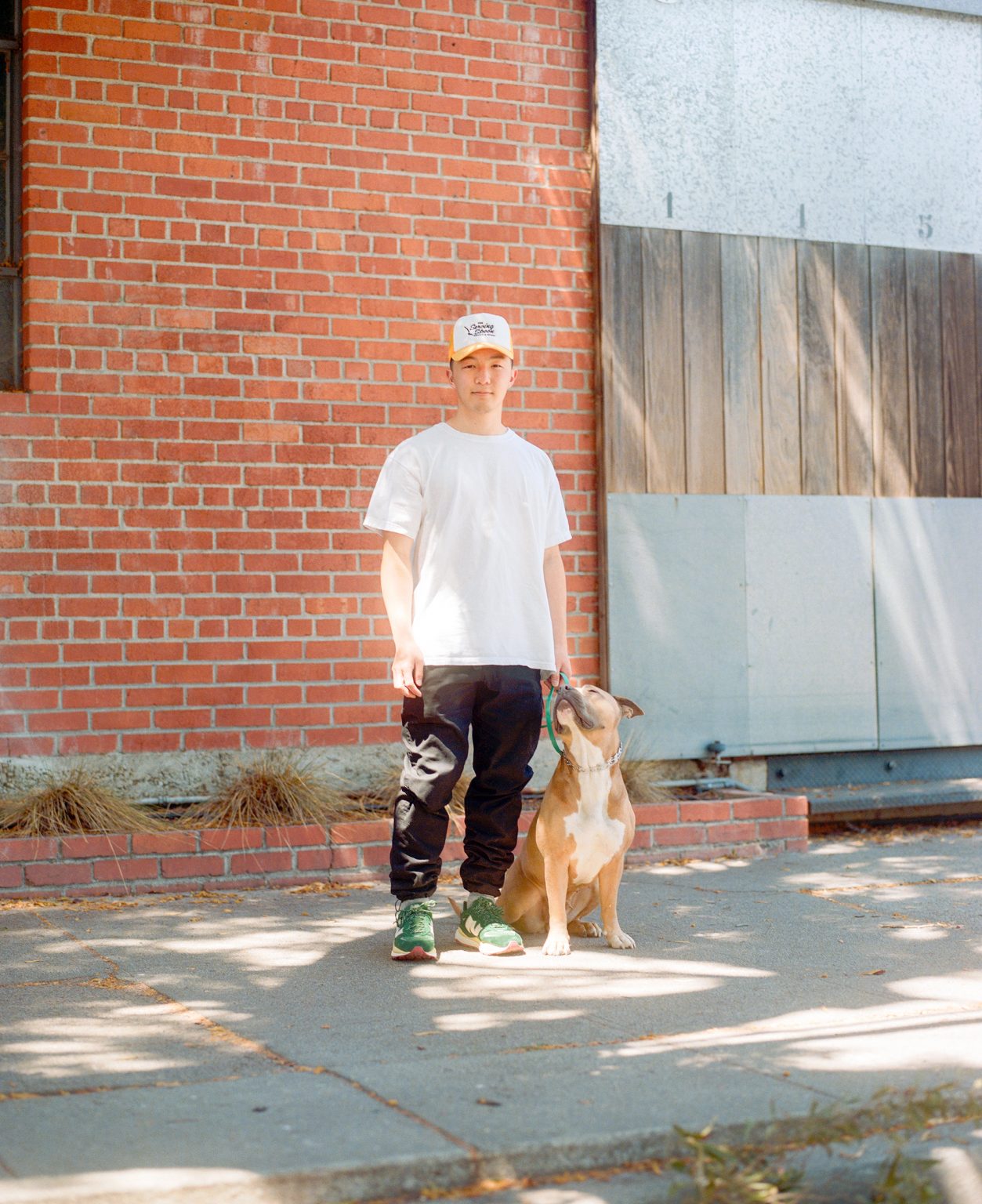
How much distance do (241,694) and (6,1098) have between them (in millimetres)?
3699

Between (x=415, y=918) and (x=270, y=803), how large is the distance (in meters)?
1.86

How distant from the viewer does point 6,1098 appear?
3121 millimetres

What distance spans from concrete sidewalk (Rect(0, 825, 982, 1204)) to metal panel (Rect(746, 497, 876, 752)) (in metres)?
2.00

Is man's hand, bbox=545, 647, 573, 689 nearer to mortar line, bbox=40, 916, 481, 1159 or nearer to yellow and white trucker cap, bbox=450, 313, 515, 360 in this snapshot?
yellow and white trucker cap, bbox=450, 313, 515, 360

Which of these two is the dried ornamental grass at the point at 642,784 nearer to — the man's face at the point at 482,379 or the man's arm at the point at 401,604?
the man's arm at the point at 401,604

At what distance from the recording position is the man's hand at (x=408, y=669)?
14.9ft

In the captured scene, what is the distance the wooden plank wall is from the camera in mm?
7559

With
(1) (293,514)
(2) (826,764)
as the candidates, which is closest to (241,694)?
(1) (293,514)

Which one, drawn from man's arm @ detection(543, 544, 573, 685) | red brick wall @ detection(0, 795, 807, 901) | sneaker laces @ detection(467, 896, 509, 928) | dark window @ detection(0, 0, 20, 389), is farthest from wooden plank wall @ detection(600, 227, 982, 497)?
sneaker laces @ detection(467, 896, 509, 928)

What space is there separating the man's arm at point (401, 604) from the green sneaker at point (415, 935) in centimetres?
69

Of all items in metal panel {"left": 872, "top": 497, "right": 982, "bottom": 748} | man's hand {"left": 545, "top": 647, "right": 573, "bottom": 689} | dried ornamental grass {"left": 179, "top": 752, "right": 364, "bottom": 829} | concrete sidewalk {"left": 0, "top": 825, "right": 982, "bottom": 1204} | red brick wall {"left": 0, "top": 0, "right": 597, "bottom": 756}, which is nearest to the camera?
concrete sidewalk {"left": 0, "top": 825, "right": 982, "bottom": 1204}

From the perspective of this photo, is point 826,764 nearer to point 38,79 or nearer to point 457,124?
point 457,124

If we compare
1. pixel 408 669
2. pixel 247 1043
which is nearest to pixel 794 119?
pixel 408 669

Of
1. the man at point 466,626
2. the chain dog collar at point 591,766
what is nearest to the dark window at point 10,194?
the man at point 466,626
